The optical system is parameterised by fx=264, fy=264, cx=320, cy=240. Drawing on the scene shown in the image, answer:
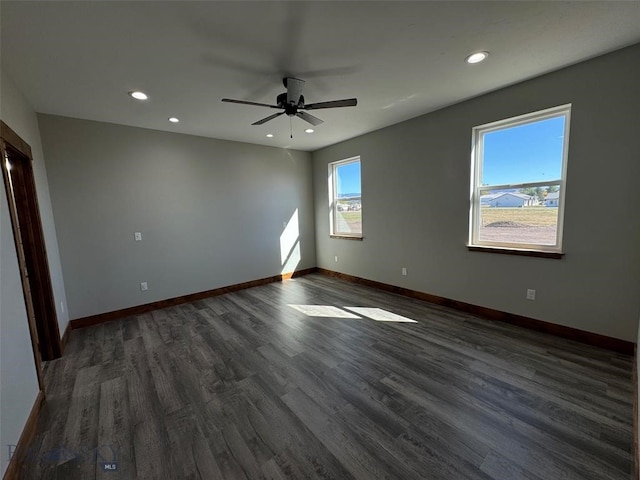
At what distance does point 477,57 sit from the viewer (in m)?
2.23

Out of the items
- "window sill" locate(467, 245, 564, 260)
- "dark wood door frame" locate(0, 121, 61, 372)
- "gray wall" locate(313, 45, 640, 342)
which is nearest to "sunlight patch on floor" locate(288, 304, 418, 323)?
"gray wall" locate(313, 45, 640, 342)

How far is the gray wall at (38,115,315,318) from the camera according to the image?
3.31m

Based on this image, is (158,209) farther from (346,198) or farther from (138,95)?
(346,198)

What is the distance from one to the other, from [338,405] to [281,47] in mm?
2699

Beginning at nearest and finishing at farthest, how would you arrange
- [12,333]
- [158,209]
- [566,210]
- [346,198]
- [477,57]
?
1. [12,333]
2. [477,57]
3. [566,210]
4. [158,209]
5. [346,198]

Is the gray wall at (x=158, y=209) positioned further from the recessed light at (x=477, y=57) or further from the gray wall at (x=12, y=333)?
the recessed light at (x=477, y=57)

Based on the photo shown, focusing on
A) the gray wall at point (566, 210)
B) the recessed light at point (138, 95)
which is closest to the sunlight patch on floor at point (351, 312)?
the gray wall at point (566, 210)

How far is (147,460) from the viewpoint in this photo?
154 cm

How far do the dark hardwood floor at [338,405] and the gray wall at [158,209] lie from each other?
0.98m

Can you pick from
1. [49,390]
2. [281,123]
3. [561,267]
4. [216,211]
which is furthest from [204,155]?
[561,267]

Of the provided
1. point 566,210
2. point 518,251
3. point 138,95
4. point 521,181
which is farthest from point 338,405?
point 138,95

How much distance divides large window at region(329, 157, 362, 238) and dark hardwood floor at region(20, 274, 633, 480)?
234cm

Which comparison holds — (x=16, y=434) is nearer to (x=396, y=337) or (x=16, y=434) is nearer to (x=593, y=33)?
(x=396, y=337)

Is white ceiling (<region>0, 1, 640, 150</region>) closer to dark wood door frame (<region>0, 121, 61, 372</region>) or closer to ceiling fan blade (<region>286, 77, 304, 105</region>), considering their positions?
ceiling fan blade (<region>286, 77, 304, 105</region>)
